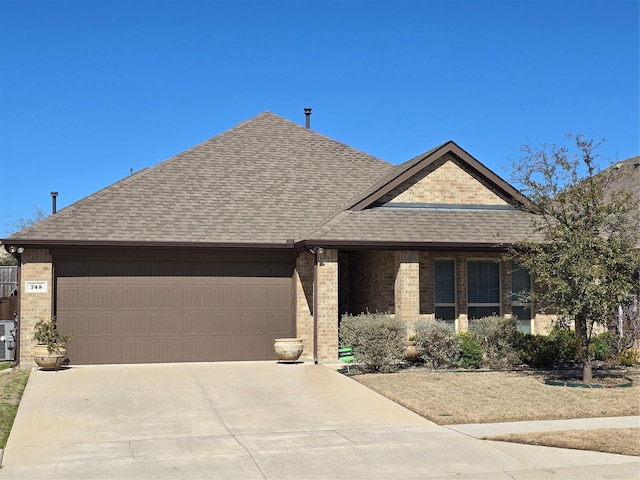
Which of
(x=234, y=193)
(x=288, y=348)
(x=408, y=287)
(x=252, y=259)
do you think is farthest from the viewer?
(x=234, y=193)

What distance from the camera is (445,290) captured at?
18.4 metres

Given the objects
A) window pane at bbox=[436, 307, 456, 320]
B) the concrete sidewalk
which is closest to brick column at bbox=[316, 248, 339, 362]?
window pane at bbox=[436, 307, 456, 320]

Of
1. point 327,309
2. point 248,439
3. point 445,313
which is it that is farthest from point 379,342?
point 248,439

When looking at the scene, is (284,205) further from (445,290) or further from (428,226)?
(445,290)

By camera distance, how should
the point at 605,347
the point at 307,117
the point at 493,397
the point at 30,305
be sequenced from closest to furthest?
the point at 493,397
the point at 30,305
the point at 605,347
the point at 307,117

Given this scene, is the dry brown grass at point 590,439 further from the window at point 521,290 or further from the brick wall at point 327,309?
the window at point 521,290

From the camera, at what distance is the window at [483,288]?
18422mm

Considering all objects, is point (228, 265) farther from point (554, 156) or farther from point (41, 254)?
point (554, 156)

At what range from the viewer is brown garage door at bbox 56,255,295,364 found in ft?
56.0

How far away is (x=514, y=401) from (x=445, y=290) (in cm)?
647

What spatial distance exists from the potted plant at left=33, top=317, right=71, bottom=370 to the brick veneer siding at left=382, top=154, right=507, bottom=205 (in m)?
8.58

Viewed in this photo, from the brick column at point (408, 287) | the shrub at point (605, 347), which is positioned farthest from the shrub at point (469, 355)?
the shrub at point (605, 347)

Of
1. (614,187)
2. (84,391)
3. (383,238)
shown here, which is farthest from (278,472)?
(614,187)

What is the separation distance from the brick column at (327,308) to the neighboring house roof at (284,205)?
75cm
